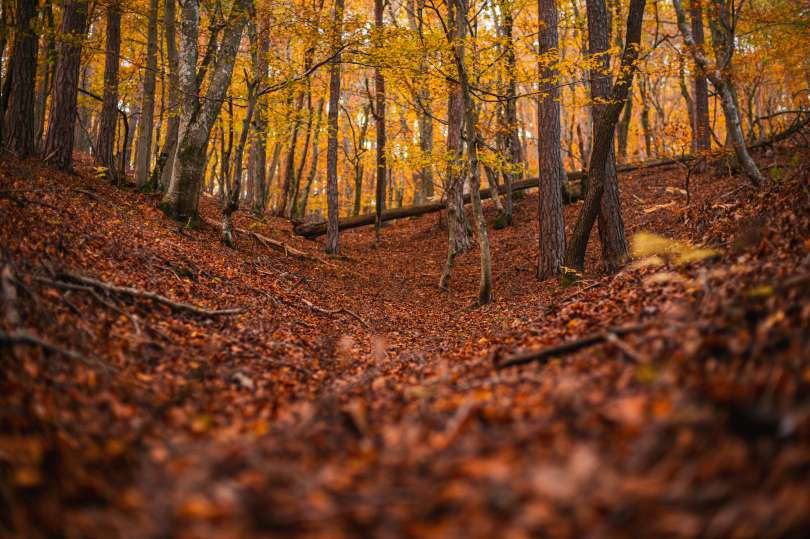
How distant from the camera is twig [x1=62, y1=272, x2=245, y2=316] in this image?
5.03m

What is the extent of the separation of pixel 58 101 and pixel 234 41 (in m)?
4.02

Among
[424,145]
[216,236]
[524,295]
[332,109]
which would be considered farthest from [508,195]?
[216,236]

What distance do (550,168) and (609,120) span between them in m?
2.30

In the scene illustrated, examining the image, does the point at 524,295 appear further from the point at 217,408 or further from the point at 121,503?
the point at 121,503

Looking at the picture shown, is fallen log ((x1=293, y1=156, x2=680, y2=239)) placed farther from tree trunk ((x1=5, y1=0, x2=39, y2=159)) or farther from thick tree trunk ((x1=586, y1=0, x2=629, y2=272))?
tree trunk ((x1=5, y1=0, x2=39, y2=159))

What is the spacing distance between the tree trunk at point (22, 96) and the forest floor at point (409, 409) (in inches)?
139

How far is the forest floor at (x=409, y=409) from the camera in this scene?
175cm

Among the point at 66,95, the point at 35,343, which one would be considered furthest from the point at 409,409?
the point at 66,95

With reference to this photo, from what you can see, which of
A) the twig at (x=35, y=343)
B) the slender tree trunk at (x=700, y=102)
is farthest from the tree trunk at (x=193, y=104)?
the slender tree trunk at (x=700, y=102)

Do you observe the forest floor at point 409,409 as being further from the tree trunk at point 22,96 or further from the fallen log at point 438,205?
the fallen log at point 438,205

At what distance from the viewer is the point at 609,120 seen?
8.34m

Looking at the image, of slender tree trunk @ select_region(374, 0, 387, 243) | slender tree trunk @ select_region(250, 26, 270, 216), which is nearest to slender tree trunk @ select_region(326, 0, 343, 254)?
slender tree trunk @ select_region(374, 0, 387, 243)

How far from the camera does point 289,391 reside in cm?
426

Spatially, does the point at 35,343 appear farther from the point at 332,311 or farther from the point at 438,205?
the point at 438,205
